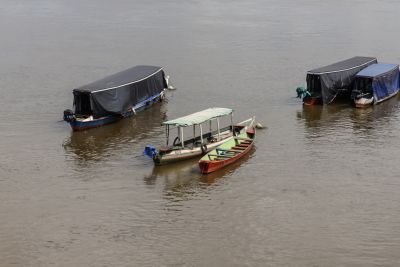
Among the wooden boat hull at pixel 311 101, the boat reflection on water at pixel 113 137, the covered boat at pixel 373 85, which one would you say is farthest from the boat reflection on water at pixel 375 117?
the boat reflection on water at pixel 113 137

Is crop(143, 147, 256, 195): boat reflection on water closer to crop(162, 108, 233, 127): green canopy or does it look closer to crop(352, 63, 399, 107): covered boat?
crop(162, 108, 233, 127): green canopy

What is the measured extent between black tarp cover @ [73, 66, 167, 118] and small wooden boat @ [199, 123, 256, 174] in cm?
886

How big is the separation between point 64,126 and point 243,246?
1805cm

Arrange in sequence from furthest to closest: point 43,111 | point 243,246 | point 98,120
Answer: point 43,111 → point 98,120 → point 243,246

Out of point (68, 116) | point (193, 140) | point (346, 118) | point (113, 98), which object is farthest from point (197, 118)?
point (346, 118)

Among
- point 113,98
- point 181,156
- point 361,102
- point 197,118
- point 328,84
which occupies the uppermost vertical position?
point 328,84

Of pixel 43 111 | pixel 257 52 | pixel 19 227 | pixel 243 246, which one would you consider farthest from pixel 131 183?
pixel 257 52

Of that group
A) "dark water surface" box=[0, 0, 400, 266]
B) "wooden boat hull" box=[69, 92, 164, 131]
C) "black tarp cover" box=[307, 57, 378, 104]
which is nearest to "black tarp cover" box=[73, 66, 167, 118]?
"wooden boat hull" box=[69, 92, 164, 131]

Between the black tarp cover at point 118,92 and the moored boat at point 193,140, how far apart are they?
19.5ft

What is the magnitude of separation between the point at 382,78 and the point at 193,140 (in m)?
16.3

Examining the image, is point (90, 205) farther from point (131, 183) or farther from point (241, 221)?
point (241, 221)

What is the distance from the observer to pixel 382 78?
42000 millimetres

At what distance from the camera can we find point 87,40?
64812 millimetres

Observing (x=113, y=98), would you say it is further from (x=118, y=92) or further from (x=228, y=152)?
(x=228, y=152)
